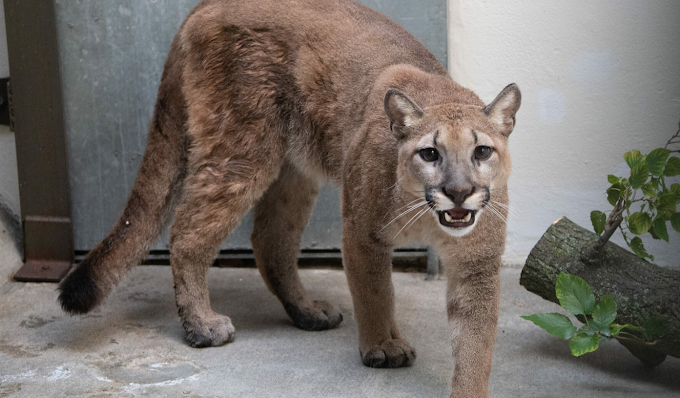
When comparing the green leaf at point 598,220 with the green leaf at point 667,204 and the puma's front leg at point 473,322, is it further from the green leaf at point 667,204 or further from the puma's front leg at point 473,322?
the puma's front leg at point 473,322

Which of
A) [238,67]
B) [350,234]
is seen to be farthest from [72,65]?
[350,234]

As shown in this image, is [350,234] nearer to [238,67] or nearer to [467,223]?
[467,223]

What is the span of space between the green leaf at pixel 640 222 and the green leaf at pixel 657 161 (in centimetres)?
23

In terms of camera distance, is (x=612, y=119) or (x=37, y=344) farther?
(x=612, y=119)

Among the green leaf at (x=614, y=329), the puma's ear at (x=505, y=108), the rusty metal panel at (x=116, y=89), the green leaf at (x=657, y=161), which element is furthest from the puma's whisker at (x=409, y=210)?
the rusty metal panel at (x=116, y=89)

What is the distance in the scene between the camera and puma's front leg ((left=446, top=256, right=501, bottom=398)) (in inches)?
129

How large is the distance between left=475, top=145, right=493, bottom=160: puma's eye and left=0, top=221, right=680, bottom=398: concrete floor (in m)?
1.09

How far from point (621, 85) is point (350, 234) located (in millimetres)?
2206

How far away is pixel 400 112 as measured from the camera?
3.32 metres

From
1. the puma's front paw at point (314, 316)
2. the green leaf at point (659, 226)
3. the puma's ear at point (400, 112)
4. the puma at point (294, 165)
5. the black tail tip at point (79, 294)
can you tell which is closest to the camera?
the puma's ear at point (400, 112)

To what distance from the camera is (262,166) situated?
13.4ft

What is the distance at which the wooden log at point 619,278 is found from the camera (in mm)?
3508

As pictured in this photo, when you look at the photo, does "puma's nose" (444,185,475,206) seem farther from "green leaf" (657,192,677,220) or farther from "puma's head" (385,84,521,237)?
"green leaf" (657,192,677,220)

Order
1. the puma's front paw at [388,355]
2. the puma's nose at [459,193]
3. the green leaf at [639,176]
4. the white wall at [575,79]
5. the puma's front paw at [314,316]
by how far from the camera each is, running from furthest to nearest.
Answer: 1. the white wall at [575,79]
2. the puma's front paw at [314,316]
3. the puma's front paw at [388,355]
4. the green leaf at [639,176]
5. the puma's nose at [459,193]
